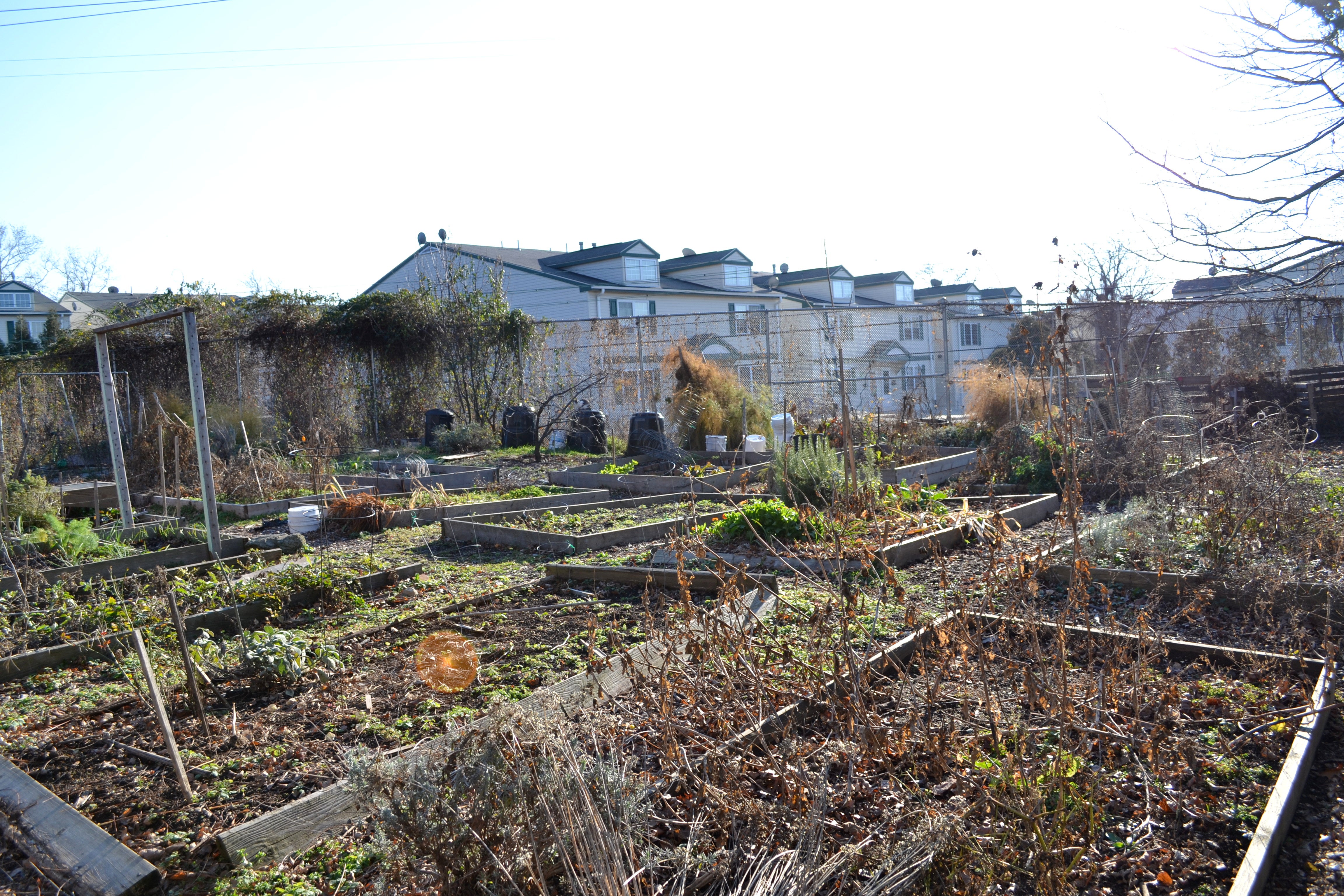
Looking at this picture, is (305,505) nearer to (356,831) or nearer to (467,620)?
(467,620)

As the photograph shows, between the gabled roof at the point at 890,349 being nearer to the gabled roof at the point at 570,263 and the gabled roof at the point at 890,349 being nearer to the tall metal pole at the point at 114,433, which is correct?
the gabled roof at the point at 570,263

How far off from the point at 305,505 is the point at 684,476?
13.2 feet

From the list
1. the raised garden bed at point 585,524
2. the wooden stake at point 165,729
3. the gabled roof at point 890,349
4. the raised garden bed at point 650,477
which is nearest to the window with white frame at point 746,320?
the raised garden bed at point 650,477

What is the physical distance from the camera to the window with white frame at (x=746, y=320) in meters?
15.6

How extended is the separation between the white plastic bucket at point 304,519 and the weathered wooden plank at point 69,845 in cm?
498

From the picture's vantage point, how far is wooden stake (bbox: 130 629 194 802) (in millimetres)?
2875

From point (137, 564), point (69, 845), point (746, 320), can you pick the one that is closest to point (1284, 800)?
point (69, 845)

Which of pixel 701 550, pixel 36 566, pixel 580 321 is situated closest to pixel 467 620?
pixel 701 550

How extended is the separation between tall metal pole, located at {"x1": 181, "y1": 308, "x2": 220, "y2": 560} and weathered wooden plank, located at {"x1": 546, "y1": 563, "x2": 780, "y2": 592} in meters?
2.40

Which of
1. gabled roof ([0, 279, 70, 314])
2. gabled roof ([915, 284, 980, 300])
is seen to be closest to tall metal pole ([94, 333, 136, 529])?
gabled roof ([915, 284, 980, 300])

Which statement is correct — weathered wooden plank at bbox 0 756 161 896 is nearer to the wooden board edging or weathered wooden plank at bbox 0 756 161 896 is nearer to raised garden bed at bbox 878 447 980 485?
the wooden board edging

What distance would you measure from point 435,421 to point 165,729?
13.1 m

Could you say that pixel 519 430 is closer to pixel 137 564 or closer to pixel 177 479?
pixel 177 479

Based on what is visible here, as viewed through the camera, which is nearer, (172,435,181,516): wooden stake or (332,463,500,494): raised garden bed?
(172,435,181,516): wooden stake
